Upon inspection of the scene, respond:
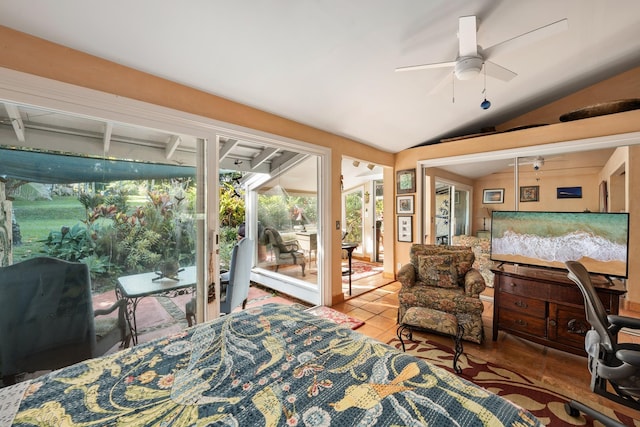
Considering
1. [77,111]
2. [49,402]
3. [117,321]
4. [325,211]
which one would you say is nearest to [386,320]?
[325,211]

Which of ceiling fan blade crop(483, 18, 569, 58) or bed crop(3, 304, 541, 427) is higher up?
ceiling fan blade crop(483, 18, 569, 58)

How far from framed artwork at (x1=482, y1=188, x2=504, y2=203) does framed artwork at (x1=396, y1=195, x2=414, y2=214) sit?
106 cm

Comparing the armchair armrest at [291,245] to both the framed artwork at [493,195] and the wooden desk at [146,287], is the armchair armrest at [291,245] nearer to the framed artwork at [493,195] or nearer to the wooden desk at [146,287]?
the wooden desk at [146,287]

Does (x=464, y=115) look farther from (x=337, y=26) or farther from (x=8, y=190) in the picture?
(x=8, y=190)

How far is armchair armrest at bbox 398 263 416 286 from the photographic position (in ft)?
9.39

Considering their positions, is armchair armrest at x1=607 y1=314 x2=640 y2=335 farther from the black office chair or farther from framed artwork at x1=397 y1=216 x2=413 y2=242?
framed artwork at x1=397 y1=216 x2=413 y2=242

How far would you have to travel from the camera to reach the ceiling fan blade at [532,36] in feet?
4.83

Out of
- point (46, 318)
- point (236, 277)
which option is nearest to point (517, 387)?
point (236, 277)

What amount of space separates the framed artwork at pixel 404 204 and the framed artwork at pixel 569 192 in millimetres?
1858

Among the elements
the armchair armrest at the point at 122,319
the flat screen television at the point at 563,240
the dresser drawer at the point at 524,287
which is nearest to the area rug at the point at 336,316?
the dresser drawer at the point at 524,287

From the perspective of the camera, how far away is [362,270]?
5516 mm

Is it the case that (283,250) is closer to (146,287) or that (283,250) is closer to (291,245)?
(291,245)

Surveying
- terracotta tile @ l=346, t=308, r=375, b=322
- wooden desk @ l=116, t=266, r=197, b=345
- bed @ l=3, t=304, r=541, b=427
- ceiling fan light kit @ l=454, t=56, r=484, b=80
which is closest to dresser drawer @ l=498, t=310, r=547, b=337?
terracotta tile @ l=346, t=308, r=375, b=322

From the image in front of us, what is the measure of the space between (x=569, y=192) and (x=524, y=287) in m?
1.61
